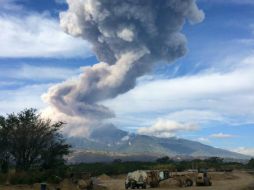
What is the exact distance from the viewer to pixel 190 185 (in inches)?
3250

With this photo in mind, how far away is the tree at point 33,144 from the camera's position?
80.8 m

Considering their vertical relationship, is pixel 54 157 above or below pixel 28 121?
below

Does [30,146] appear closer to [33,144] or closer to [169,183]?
[33,144]

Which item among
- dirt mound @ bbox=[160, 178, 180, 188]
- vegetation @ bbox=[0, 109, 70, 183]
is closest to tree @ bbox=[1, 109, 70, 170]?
vegetation @ bbox=[0, 109, 70, 183]

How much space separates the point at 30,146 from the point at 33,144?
617 mm

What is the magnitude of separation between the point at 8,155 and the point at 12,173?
45.9ft

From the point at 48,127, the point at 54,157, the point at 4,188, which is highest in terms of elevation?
the point at 48,127

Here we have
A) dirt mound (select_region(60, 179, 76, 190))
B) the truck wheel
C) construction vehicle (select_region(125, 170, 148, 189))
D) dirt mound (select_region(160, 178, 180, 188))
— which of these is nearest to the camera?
dirt mound (select_region(60, 179, 76, 190))

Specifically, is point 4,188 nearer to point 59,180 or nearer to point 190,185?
point 59,180

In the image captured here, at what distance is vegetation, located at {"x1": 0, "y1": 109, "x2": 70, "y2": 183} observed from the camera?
265ft

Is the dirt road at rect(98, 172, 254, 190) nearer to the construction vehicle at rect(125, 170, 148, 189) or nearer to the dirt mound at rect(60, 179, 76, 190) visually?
the construction vehicle at rect(125, 170, 148, 189)

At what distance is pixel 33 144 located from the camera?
81188 millimetres

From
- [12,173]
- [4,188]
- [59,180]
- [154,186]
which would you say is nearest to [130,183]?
[154,186]

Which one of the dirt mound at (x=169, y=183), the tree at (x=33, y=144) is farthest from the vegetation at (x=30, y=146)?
the dirt mound at (x=169, y=183)
